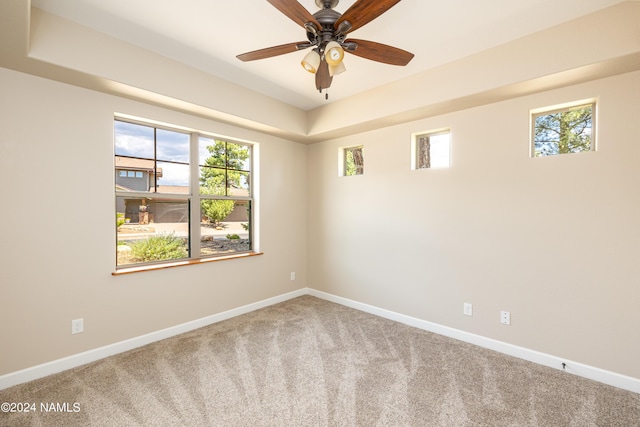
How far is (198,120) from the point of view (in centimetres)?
318

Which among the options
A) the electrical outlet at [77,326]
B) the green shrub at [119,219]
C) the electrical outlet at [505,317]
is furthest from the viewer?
the green shrub at [119,219]

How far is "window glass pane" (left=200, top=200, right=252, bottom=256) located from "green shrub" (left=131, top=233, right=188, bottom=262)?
0.83 feet

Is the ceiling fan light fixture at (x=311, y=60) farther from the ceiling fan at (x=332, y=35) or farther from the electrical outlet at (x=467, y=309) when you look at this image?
the electrical outlet at (x=467, y=309)

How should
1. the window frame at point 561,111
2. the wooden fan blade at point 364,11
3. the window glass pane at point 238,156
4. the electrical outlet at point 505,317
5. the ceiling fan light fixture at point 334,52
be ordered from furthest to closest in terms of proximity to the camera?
the window glass pane at point 238,156 < the electrical outlet at point 505,317 < the window frame at point 561,111 < the ceiling fan light fixture at point 334,52 < the wooden fan blade at point 364,11

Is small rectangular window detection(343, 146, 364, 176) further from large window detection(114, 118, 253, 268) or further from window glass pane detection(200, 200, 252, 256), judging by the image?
window glass pane detection(200, 200, 252, 256)

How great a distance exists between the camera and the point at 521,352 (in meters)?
2.53

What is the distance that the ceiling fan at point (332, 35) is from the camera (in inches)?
59.2

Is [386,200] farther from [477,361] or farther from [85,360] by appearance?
[85,360]

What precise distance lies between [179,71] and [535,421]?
3985 mm

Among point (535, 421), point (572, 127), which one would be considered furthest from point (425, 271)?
point (572, 127)

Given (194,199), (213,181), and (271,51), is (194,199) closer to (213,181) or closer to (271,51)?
(213,181)

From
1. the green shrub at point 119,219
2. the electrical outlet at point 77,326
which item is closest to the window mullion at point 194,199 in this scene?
the green shrub at point 119,219

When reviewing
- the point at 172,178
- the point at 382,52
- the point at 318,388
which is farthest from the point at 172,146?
the point at 318,388

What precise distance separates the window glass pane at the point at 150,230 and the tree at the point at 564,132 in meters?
3.71
